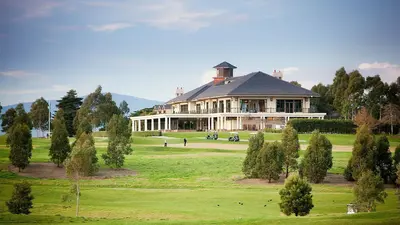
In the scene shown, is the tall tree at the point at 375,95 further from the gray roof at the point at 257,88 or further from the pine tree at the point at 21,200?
the pine tree at the point at 21,200

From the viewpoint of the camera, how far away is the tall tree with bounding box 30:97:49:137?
8331 centimetres

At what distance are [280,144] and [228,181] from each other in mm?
3811

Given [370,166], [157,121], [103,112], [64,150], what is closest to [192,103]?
[157,121]

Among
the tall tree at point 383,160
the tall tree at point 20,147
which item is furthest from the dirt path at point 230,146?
the tall tree at point 20,147

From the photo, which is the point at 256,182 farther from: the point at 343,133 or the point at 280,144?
the point at 343,133

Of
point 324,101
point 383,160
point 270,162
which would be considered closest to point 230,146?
point 270,162

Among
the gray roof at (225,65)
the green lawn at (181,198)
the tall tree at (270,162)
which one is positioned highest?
the gray roof at (225,65)

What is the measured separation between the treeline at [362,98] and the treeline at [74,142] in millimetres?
23681

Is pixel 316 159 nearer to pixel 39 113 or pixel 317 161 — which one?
pixel 317 161

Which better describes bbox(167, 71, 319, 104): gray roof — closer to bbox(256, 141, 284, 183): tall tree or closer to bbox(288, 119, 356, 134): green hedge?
bbox(288, 119, 356, 134): green hedge

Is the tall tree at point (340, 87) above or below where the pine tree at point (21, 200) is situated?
above

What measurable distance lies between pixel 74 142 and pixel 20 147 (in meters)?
4.60

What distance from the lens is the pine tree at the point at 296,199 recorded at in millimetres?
20562

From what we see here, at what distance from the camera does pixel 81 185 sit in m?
31.8
